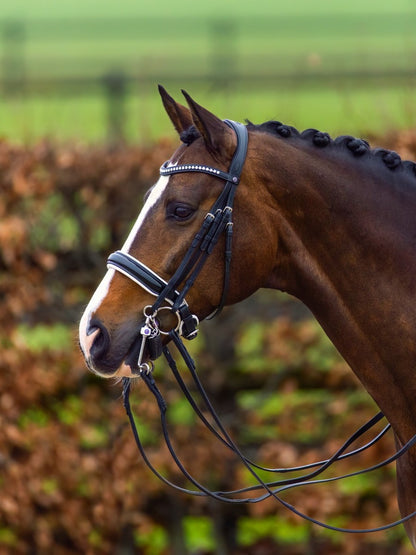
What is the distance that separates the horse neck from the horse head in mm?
118

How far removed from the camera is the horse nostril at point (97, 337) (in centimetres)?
298

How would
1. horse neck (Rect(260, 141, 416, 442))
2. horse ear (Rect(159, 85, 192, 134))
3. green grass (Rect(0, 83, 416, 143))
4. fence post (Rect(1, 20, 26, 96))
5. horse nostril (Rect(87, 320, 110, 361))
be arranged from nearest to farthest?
horse nostril (Rect(87, 320, 110, 361)), horse neck (Rect(260, 141, 416, 442)), horse ear (Rect(159, 85, 192, 134)), green grass (Rect(0, 83, 416, 143)), fence post (Rect(1, 20, 26, 96))

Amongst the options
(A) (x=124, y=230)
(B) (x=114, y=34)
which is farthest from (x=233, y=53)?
(A) (x=124, y=230)

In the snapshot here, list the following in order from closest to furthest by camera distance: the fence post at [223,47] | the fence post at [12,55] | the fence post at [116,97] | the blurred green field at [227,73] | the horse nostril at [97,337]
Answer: the horse nostril at [97,337], the blurred green field at [227,73], the fence post at [116,97], the fence post at [223,47], the fence post at [12,55]

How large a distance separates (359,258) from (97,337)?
0.89m

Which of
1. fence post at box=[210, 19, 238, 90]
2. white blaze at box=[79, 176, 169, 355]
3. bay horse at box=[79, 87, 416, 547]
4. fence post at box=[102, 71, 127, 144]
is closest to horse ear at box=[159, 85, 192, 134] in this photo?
bay horse at box=[79, 87, 416, 547]

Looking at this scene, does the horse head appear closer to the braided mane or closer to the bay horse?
the bay horse

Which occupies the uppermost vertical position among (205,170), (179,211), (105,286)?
(205,170)

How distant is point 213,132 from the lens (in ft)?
10.0

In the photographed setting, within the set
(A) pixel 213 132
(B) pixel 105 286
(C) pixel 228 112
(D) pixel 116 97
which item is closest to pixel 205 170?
(A) pixel 213 132

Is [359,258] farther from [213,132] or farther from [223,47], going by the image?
[223,47]

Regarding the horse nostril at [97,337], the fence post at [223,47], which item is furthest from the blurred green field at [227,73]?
the horse nostril at [97,337]

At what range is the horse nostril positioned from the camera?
117 inches

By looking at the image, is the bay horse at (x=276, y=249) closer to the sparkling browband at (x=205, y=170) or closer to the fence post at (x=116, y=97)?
the sparkling browband at (x=205, y=170)
